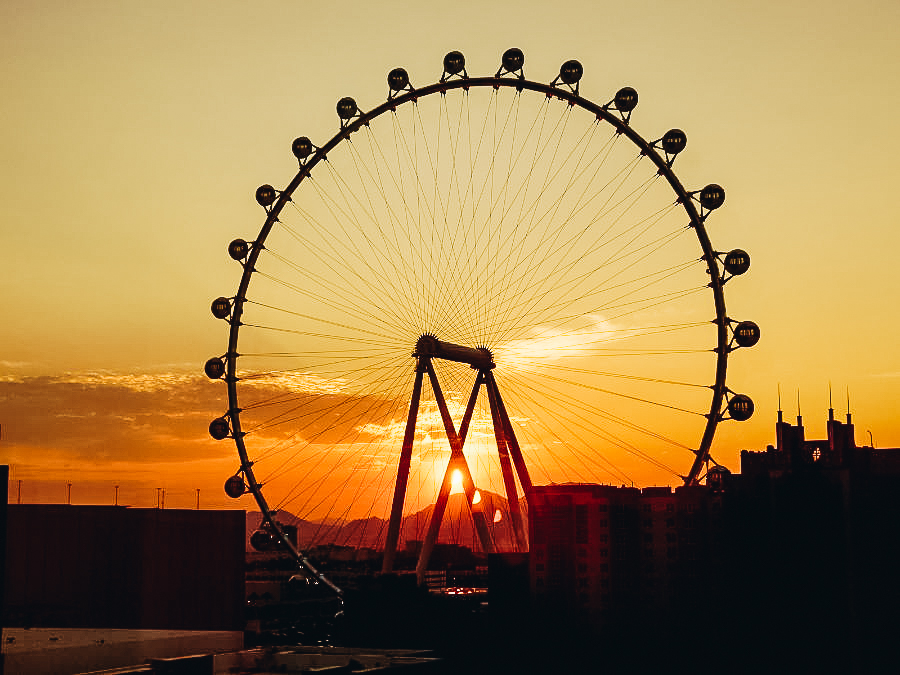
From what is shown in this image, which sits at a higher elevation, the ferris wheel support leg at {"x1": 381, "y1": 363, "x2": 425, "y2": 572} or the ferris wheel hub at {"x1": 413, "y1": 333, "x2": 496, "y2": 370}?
the ferris wheel hub at {"x1": 413, "y1": 333, "x2": 496, "y2": 370}

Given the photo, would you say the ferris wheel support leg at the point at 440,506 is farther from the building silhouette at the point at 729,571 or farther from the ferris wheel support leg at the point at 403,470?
the building silhouette at the point at 729,571

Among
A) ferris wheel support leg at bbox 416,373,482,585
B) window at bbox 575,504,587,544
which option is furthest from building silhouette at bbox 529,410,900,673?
ferris wheel support leg at bbox 416,373,482,585

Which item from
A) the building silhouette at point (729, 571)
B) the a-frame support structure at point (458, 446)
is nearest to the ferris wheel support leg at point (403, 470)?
the a-frame support structure at point (458, 446)

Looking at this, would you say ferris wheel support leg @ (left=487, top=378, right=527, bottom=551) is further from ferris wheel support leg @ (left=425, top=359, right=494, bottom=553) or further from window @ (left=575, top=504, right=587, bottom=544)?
window @ (left=575, top=504, right=587, bottom=544)

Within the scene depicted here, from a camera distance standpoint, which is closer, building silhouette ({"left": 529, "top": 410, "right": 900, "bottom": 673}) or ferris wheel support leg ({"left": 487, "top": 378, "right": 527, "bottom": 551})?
ferris wheel support leg ({"left": 487, "top": 378, "right": 527, "bottom": 551})

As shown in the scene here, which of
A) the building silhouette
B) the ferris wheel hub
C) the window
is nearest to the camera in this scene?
the ferris wheel hub

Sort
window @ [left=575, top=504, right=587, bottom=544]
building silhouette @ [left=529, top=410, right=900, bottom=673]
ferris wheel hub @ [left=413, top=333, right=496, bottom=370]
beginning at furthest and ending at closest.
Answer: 1. window @ [left=575, top=504, right=587, bottom=544]
2. building silhouette @ [left=529, top=410, right=900, bottom=673]
3. ferris wheel hub @ [left=413, top=333, right=496, bottom=370]

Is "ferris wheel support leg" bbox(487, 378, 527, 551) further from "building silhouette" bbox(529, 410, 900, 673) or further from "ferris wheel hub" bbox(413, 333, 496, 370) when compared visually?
"building silhouette" bbox(529, 410, 900, 673)

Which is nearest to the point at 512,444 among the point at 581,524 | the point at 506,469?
the point at 506,469
